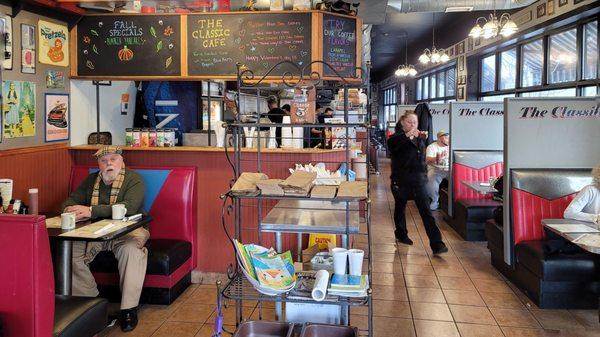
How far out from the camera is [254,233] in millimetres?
4367

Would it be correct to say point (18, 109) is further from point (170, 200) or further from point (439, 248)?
point (439, 248)

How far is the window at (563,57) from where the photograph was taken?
7.12m

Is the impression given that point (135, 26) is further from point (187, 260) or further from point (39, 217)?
point (39, 217)

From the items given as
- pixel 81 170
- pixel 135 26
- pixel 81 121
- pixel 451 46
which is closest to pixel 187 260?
pixel 81 170

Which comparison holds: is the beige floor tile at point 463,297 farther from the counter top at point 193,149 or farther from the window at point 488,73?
the window at point 488,73

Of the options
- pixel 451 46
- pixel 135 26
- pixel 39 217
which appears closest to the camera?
pixel 39 217

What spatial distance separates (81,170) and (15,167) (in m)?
0.68

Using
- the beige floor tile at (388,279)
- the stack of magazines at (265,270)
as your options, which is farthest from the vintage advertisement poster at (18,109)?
the beige floor tile at (388,279)

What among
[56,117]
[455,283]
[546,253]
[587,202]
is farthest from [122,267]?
[587,202]

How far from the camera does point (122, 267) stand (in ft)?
12.0

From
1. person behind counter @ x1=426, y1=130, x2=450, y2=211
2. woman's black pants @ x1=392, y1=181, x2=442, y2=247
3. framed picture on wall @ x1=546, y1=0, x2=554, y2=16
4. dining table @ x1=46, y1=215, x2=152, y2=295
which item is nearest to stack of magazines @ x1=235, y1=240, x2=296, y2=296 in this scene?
dining table @ x1=46, y1=215, x2=152, y2=295

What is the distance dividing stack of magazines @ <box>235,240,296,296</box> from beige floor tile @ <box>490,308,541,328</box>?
7.31 ft

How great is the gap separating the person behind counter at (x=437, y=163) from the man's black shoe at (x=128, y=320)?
508 centimetres

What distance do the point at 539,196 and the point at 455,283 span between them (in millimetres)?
1057
